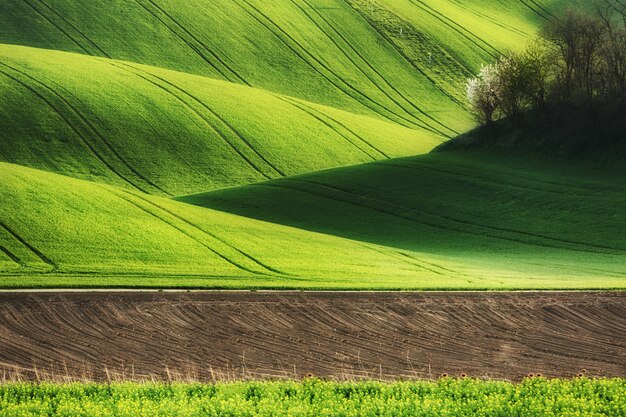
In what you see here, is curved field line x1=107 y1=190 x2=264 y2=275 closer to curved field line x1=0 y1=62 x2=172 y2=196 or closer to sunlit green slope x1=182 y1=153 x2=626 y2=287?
sunlit green slope x1=182 y1=153 x2=626 y2=287

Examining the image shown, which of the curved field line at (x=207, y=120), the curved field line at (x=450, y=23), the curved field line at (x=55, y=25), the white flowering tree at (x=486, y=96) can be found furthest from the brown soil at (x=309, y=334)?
the curved field line at (x=450, y=23)

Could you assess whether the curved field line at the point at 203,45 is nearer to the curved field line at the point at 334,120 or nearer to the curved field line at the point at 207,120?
the curved field line at the point at 334,120

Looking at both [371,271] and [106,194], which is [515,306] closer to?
[371,271]

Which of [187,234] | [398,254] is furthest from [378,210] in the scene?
[187,234]

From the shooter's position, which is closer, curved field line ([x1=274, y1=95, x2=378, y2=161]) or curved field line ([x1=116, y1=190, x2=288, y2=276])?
curved field line ([x1=116, y1=190, x2=288, y2=276])

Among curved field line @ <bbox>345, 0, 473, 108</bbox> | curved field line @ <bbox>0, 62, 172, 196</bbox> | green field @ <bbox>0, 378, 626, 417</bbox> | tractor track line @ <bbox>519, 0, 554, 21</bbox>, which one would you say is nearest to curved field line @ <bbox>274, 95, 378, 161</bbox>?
curved field line @ <bbox>0, 62, 172, 196</bbox>
